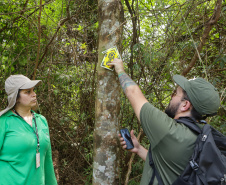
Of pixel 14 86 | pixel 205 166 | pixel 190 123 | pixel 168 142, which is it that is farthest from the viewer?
pixel 14 86

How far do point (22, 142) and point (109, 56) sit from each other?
1.36m

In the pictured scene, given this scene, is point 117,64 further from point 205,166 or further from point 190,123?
point 205,166

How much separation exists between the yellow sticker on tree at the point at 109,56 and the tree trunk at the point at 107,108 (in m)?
0.04

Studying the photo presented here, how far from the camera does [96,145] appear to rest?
213 centimetres

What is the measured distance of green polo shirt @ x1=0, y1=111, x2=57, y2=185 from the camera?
2.32 m

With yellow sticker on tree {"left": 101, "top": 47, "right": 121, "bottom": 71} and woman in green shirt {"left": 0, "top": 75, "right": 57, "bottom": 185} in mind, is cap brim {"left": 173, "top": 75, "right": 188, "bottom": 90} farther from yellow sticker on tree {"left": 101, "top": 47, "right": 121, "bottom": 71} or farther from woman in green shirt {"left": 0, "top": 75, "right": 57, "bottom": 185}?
woman in green shirt {"left": 0, "top": 75, "right": 57, "bottom": 185}

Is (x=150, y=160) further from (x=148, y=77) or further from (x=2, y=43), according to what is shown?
(x=2, y=43)

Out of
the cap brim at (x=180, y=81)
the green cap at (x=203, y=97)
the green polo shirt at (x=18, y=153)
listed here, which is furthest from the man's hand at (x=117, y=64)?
the green polo shirt at (x=18, y=153)

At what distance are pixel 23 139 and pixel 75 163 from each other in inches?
102

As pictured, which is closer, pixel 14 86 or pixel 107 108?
pixel 107 108

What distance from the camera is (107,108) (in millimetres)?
2141

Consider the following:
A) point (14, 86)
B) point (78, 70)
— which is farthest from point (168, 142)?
point (78, 70)

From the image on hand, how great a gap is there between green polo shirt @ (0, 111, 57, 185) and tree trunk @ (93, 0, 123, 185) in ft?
2.62

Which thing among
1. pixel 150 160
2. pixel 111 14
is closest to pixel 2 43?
pixel 111 14
